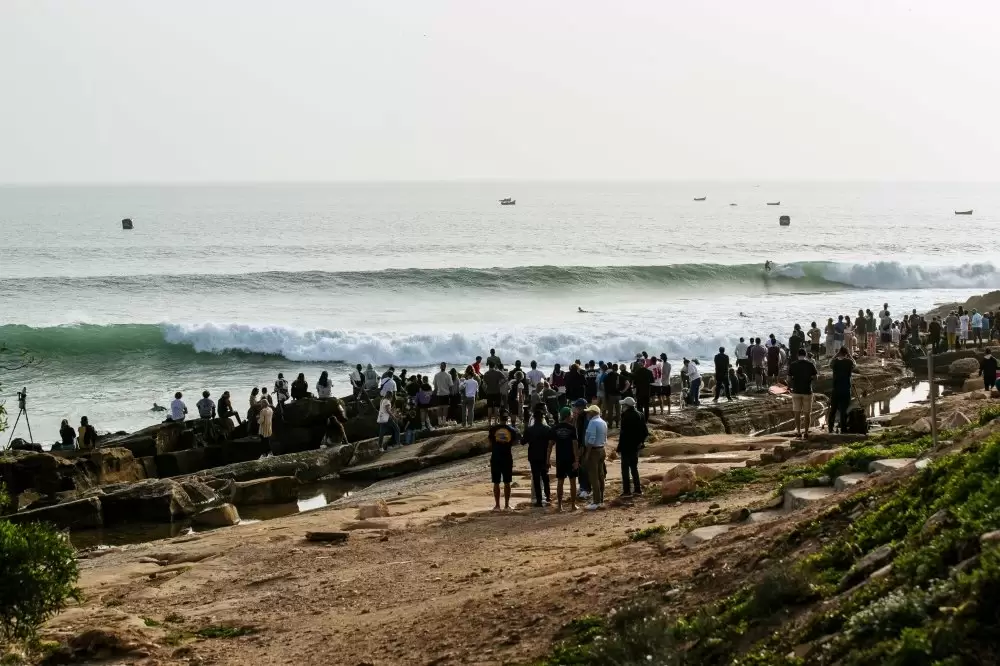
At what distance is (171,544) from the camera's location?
13641 mm

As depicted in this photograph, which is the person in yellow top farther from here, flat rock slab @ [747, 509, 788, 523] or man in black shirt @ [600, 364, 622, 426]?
flat rock slab @ [747, 509, 788, 523]

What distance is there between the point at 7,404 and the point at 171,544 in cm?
1642

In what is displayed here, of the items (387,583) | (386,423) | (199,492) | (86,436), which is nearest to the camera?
(387,583)

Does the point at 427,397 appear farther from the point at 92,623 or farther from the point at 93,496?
the point at 92,623

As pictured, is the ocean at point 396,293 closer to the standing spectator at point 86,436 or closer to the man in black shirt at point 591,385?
the standing spectator at point 86,436

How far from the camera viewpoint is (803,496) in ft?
32.4

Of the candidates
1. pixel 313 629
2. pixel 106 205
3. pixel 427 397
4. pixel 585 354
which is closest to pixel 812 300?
pixel 585 354

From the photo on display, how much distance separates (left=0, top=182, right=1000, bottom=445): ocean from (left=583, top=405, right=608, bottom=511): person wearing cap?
15.6 m

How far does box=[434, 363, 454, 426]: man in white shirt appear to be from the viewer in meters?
21.3

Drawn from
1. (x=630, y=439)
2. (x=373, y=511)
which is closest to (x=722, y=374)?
(x=630, y=439)

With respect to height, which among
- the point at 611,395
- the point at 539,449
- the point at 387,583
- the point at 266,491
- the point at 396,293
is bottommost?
the point at 266,491

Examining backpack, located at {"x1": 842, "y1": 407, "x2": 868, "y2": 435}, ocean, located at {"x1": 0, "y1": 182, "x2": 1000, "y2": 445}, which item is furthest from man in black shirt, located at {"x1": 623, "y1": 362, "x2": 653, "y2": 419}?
ocean, located at {"x1": 0, "y1": 182, "x2": 1000, "y2": 445}

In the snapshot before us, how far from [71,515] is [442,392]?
7.42m

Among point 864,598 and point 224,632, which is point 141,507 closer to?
point 224,632
